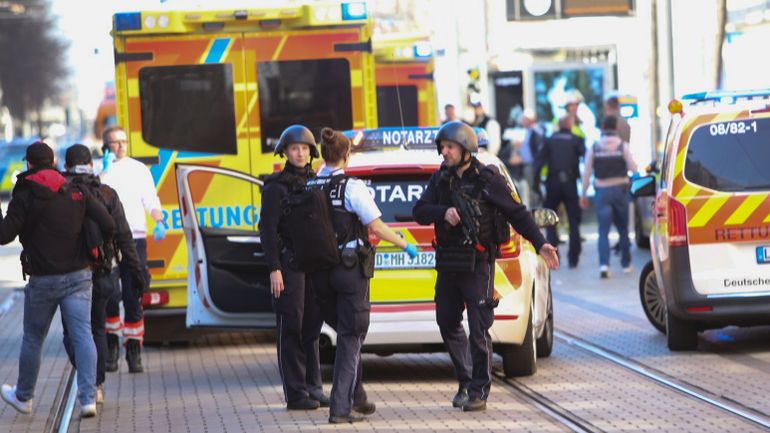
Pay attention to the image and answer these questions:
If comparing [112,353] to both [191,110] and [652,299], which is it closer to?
[191,110]

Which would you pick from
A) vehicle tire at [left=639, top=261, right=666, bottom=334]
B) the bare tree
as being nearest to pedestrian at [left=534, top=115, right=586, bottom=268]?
vehicle tire at [left=639, top=261, right=666, bottom=334]

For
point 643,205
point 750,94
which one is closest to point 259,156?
point 750,94

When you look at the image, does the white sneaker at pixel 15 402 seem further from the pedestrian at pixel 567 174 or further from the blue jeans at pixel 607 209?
the pedestrian at pixel 567 174

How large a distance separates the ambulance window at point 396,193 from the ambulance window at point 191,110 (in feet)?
12.2

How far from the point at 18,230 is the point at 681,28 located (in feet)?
89.6

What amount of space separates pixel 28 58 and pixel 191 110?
86.6 metres

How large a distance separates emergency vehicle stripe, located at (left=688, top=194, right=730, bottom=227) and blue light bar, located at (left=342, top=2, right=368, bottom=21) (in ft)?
12.3

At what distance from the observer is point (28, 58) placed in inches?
3898

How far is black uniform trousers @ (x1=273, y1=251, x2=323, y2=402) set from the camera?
998 cm

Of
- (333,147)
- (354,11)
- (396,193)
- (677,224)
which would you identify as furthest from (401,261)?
(354,11)

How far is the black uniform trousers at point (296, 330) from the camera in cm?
998

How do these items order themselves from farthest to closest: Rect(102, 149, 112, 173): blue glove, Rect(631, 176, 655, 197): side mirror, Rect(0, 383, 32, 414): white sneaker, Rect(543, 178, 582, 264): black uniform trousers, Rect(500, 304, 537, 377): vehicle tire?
Rect(543, 178, 582, 264): black uniform trousers
Rect(631, 176, 655, 197): side mirror
Rect(102, 149, 112, 173): blue glove
Rect(500, 304, 537, 377): vehicle tire
Rect(0, 383, 32, 414): white sneaker

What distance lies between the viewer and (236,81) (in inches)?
579

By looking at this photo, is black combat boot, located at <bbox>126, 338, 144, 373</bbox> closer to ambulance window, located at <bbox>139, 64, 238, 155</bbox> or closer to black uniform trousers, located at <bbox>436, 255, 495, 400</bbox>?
ambulance window, located at <bbox>139, 64, 238, 155</bbox>
